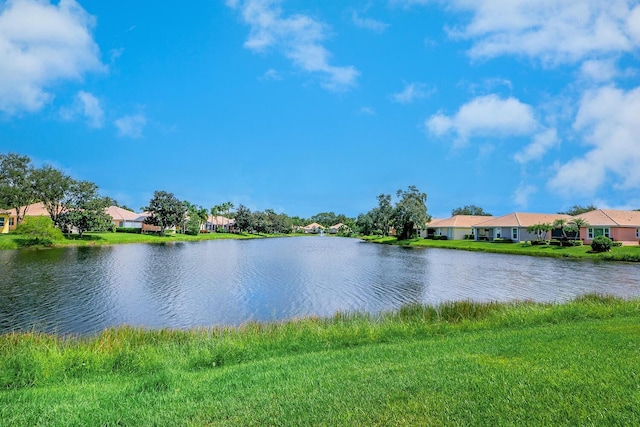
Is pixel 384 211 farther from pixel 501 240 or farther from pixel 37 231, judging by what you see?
pixel 37 231

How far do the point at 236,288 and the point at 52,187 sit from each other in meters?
46.6

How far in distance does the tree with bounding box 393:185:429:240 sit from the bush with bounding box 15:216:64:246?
168 ft

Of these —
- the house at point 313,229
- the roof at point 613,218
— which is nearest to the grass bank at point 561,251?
the roof at point 613,218

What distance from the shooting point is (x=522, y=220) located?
5653 centimetres

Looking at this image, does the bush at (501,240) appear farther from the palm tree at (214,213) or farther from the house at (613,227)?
the palm tree at (214,213)

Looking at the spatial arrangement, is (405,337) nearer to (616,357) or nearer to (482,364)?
(482,364)

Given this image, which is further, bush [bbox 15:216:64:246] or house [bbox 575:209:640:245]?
house [bbox 575:209:640:245]

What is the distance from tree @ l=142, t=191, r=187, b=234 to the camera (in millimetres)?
67938

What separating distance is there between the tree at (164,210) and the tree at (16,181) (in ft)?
62.0

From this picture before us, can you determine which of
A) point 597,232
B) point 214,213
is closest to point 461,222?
point 597,232

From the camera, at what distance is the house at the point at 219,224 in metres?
106

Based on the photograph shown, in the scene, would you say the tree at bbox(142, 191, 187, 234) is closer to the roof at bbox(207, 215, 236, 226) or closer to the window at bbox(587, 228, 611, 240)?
the roof at bbox(207, 215, 236, 226)

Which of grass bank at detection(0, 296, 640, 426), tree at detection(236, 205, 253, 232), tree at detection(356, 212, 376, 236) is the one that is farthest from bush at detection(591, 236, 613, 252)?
tree at detection(236, 205, 253, 232)

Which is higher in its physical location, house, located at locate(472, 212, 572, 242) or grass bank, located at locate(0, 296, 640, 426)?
house, located at locate(472, 212, 572, 242)
